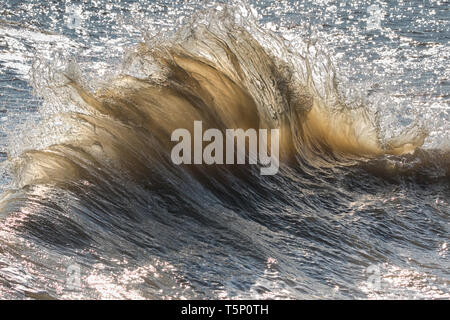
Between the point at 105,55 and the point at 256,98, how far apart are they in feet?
12.8

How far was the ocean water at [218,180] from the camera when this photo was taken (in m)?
3.96

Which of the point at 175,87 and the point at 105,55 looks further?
the point at 105,55

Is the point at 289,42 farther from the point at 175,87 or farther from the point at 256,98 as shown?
the point at 175,87

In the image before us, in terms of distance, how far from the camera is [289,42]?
7395mm

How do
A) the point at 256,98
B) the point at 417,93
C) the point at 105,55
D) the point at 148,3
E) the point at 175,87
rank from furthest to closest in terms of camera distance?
the point at 148,3
the point at 105,55
the point at 417,93
the point at 256,98
the point at 175,87

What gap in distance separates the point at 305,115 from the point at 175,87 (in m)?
1.61

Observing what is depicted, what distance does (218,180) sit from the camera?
5.59 meters

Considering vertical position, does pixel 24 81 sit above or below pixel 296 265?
above

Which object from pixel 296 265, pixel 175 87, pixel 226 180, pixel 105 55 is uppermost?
pixel 105 55

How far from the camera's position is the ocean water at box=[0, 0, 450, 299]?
3.96m
